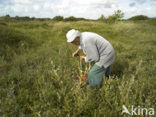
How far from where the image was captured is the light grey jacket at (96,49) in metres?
2.95

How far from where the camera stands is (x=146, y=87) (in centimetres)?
300

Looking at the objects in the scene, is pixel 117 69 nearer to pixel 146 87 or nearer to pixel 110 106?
pixel 146 87

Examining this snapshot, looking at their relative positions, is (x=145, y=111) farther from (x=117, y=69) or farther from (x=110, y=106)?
(x=117, y=69)

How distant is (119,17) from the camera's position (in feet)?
88.3

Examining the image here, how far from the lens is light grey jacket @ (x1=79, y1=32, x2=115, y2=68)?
116 inches

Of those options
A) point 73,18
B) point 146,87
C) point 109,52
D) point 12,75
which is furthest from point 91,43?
point 73,18

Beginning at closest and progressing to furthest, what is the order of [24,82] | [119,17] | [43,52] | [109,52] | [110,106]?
1. [110,106]
2. [109,52]
3. [24,82]
4. [43,52]
5. [119,17]

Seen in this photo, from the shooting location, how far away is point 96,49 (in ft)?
9.87

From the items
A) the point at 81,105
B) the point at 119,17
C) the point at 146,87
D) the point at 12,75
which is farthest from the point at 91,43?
the point at 119,17

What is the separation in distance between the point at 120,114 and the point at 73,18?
32.1 meters

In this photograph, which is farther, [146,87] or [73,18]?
[73,18]

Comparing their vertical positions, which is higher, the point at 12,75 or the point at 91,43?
the point at 91,43

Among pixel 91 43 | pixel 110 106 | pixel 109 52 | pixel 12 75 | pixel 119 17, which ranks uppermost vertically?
pixel 119 17

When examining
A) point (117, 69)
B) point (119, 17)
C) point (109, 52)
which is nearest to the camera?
point (109, 52)
